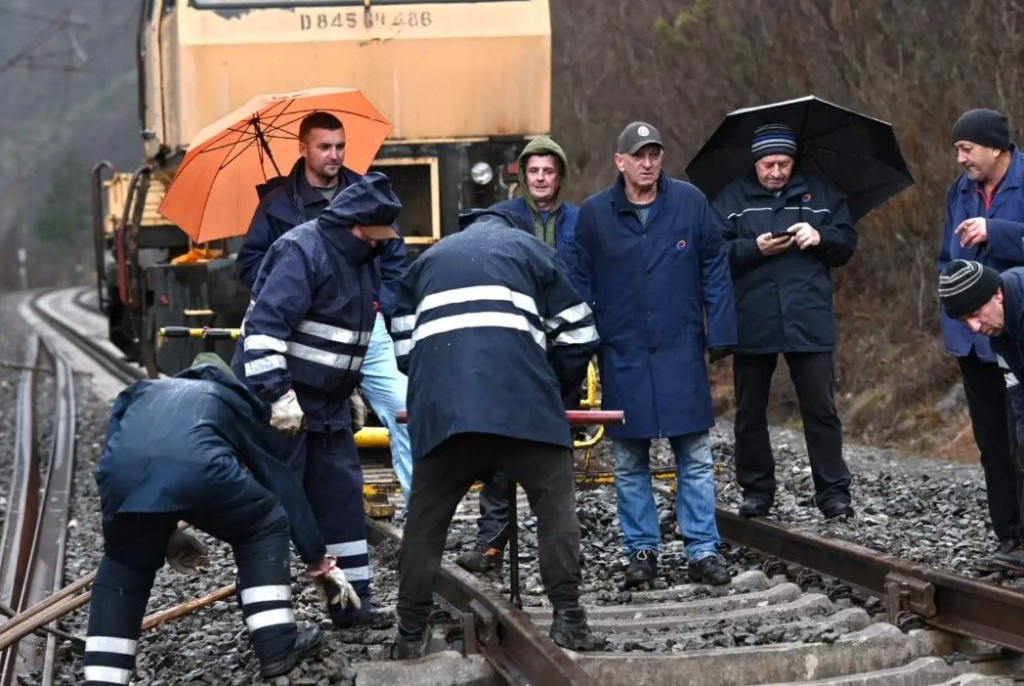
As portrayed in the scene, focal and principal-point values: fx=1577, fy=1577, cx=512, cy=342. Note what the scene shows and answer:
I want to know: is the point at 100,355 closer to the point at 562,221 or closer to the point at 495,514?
the point at 495,514

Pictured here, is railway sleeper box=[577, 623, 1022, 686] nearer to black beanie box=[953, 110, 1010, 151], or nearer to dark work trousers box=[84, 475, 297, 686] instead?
dark work trousers box=[84, 475, 297, 686]

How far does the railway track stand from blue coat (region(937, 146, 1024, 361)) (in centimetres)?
111

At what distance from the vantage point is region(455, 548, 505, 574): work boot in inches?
275

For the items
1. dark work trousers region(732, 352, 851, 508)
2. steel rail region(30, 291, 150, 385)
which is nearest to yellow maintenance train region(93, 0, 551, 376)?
dark work trousers region(732, 352, 851, 508)

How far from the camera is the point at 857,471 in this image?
34.2 feet

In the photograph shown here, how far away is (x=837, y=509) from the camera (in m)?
7.84

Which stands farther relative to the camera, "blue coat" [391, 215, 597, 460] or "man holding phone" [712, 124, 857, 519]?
"man holding phone" [712, 124, 857, 519]

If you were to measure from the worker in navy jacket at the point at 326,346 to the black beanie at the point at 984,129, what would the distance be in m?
2.56

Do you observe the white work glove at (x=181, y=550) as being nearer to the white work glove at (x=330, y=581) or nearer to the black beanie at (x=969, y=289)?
the white work glove at (x=330, y=581)

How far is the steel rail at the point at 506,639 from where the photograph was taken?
484cm

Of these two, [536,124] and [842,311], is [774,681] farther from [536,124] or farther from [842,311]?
[842,311]

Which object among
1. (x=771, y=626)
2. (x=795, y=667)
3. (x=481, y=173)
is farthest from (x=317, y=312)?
(x=481, y=173)

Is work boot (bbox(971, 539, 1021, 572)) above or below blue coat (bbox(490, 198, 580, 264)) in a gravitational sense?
below

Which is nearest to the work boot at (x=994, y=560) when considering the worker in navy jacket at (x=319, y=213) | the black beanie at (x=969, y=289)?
the black beanie at (x=969, y=289)
